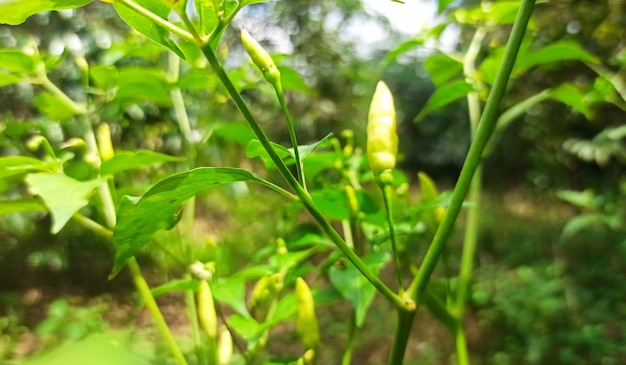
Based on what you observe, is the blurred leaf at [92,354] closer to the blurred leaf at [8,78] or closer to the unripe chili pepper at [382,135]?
the unripe chili pepper at [382,135]

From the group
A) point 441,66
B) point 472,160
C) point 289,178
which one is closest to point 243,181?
point 289,178

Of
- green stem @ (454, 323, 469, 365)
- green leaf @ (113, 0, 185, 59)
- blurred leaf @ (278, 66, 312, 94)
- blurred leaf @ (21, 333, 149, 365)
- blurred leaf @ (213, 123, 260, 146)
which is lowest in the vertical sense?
green stem @ (454, 323, 469, 365)

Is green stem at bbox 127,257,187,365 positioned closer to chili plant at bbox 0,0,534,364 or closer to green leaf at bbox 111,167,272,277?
chili plant at bbox 0,0,534,364

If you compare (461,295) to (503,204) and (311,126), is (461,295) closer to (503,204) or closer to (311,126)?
(311,126)

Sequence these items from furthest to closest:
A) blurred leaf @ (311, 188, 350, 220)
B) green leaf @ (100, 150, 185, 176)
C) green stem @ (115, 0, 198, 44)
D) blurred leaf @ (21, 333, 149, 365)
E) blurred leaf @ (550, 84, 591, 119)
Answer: blurred leaf @ (550, 84, 591, 119) < blurred leaf @ (311, 188, 350, 220) < green leaf @ (100, 150, 185, 176) < green stem @ (115, 0, 198, 44) < blurred leaf @ (21, 333, 149, 365)

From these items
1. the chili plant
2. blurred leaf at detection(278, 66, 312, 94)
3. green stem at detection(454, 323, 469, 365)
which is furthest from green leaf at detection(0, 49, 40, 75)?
green stem at detection(454, 323, 469, 365)

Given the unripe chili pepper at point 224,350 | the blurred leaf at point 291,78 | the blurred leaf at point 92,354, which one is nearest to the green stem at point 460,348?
the unripe chili pepper at point 224,350

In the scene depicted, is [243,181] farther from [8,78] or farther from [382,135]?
[8,78]
